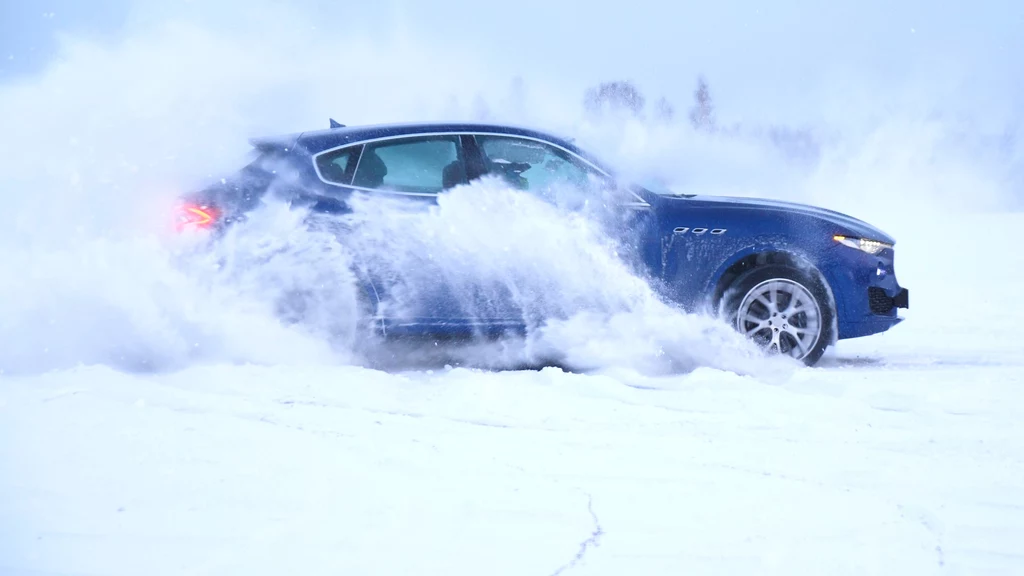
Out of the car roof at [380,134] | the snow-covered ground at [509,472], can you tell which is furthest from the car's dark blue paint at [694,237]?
the snow-covered ground at [509,472]

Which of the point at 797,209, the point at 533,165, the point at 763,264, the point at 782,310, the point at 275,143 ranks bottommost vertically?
the point at 782,310

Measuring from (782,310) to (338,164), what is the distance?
3.00 meters

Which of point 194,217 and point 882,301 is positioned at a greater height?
point 194,217

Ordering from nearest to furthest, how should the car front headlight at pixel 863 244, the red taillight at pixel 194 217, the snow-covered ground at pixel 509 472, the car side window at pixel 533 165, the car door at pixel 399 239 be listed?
the snow-covered ground at pixel 509 472, the red taillight at pixel 194 217, the car door at pixel 399 239, the car side window at pixel 533 165, the car front headlight at pixel 863 244

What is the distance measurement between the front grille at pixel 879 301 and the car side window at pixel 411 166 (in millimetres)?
2773

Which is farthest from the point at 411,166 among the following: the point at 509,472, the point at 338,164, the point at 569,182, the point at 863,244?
the point at 863,244

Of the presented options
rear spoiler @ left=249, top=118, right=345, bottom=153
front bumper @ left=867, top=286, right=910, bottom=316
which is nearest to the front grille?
front bumper @ left=867, top=286, right=910, bottom=316

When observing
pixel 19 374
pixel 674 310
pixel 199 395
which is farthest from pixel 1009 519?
pixel 19 374

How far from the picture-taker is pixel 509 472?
356cm

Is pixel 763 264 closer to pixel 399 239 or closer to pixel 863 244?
pixel 863 244

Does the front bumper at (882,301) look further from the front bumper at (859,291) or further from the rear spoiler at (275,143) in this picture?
the rear spoiler at (275,143)

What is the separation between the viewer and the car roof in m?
5.74

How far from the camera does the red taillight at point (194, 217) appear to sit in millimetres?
5395

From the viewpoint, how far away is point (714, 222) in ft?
19.2
